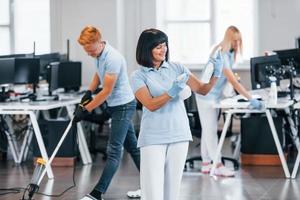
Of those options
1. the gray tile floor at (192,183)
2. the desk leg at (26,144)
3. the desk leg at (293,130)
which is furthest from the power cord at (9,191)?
the desk leg at (293,130)

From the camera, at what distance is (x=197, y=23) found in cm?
1114

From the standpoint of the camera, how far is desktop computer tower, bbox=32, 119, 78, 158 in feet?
25.7

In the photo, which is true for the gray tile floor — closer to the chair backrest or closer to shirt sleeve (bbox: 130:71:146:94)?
the chair backrest

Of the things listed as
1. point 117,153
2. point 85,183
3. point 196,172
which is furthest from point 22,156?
point 117,153

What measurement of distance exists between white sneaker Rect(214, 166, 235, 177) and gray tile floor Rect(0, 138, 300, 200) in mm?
79

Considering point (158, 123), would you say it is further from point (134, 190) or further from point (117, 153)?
point (134, 190)

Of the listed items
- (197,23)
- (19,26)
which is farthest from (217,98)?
(19,26)

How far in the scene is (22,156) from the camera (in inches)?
327

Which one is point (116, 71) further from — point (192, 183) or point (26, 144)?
point (26, 144)

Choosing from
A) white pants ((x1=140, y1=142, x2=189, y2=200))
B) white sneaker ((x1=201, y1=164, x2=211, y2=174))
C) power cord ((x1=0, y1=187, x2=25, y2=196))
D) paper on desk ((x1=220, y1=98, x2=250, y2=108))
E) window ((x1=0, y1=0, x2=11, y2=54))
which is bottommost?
power cord ((x1=0, y1=187, x2=25, y2=196))

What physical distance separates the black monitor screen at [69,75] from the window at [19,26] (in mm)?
2355

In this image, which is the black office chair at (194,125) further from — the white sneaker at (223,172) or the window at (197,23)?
the window at (197,23)

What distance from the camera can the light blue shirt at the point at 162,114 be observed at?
4.22m

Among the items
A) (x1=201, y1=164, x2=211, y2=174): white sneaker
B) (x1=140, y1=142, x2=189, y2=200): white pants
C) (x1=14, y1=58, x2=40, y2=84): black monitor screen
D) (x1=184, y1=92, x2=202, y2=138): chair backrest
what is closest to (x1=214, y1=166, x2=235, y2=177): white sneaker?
(x1=201, y1=164, x2=211, y2=174): white sneaker
